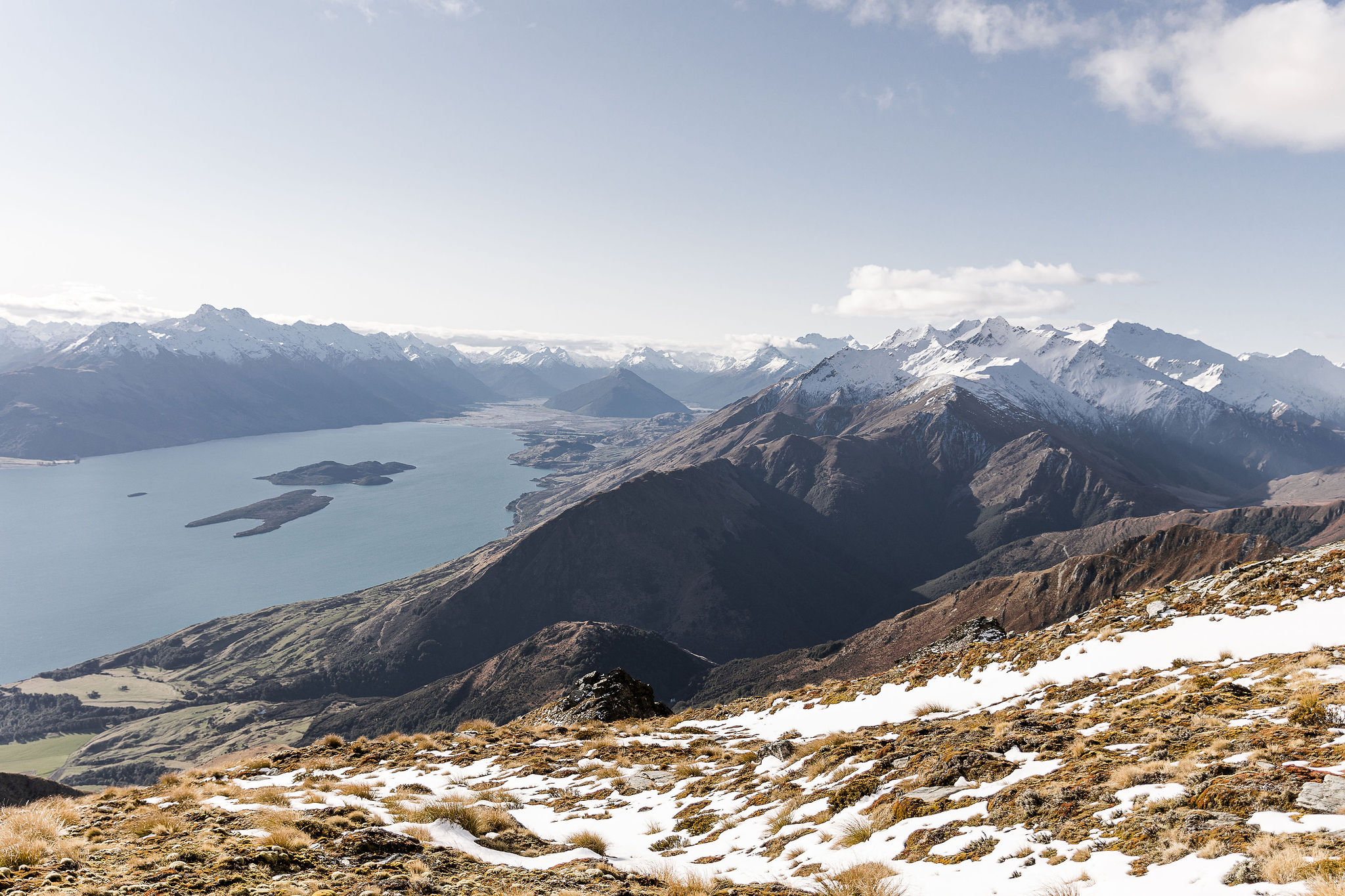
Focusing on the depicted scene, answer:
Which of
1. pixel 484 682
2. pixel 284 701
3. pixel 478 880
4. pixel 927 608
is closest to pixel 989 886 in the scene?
pixel 478 880

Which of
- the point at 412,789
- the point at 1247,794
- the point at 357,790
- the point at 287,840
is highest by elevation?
the point at 1247,794

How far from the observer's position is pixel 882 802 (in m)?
11.8

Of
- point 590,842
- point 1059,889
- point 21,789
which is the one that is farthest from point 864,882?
point 21,789

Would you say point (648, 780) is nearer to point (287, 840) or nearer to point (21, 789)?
point (287, 840)

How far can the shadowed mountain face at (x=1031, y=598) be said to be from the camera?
100562 millimetres

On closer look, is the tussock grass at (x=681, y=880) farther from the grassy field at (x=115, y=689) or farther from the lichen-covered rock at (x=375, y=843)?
the grassy field at (x=115, y=689)

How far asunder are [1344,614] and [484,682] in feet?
450

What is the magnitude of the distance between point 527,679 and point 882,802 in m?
130

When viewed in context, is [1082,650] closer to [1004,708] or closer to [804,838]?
[1004,708]

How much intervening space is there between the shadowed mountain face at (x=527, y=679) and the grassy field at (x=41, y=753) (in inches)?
2637

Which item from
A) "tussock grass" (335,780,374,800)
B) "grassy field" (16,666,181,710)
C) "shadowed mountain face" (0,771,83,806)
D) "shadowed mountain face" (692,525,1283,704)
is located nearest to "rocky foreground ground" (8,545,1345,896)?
"tussock grass" (335,780,374,800)

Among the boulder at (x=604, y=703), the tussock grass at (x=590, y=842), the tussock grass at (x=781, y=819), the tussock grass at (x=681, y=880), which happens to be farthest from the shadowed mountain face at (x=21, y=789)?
the tussock grass at (x=781, y=819)

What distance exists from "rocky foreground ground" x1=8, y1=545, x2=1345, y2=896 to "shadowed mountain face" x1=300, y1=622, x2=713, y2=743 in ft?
356

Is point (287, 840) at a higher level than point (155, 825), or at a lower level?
higher
